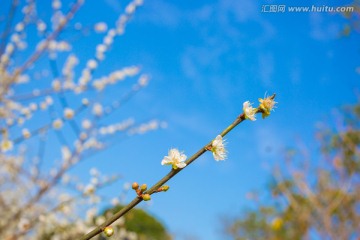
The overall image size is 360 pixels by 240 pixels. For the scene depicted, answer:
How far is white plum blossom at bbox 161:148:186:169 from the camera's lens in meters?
1.21

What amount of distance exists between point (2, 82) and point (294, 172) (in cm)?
697

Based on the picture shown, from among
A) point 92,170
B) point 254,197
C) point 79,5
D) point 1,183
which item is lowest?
point 254,197

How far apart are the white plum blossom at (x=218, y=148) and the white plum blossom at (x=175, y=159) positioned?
0.13 m

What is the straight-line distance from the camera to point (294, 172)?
854 centimetres

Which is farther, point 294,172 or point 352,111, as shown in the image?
point 352,111

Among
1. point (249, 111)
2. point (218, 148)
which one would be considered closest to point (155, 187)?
point (218, 148)

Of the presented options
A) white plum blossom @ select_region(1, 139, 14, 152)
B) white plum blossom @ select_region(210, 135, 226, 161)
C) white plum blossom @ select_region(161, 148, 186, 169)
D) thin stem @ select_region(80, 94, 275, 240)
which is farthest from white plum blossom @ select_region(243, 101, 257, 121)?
white plum blossom @ select_region(1, 139, 14, 152)

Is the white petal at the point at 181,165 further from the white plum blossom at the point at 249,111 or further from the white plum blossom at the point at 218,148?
the white plum blossom at the point at 249,111

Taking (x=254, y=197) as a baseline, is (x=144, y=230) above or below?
above

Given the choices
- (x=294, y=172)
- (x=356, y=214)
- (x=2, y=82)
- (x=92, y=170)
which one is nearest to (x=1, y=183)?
(x=92, y=170)

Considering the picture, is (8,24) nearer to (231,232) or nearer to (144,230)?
(144,230)

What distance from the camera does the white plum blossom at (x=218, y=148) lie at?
4.13ft

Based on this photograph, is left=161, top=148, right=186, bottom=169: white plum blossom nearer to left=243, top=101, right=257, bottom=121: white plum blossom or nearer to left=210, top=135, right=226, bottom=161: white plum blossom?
left=210, top=135, right=226, bottom=161: white plum blossom

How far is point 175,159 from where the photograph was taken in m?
1.25
